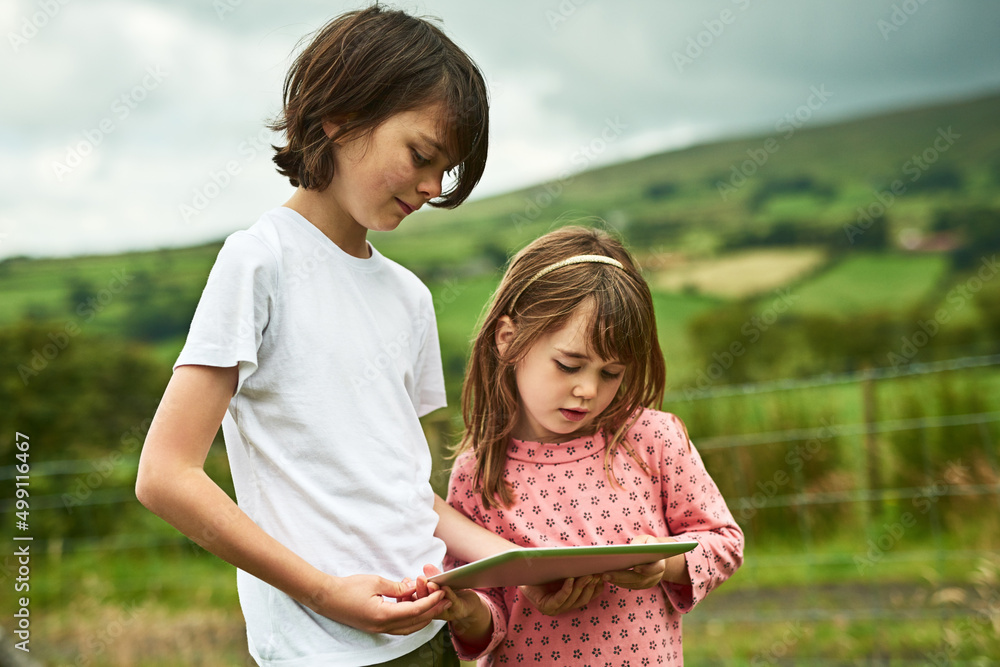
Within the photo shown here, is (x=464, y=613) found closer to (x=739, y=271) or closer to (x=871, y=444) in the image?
(x=871, y=444)

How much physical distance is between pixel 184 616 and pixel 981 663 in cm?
450

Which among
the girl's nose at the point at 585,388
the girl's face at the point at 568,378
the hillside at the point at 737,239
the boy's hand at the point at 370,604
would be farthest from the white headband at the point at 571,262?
the hillside at the point at 737,239

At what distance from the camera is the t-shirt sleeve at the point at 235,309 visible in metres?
1.29

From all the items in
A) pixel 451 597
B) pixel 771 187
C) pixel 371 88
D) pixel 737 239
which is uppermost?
pixel 371 88

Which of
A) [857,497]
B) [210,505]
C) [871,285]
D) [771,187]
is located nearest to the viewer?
[210,505]

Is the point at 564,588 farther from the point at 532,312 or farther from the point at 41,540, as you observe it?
the point at 41,540

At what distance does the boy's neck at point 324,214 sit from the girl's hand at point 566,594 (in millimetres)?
799

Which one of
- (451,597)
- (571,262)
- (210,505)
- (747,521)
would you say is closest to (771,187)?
(747,521)

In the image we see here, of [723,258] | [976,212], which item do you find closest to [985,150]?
[976,212]

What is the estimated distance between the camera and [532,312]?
1.83 metres

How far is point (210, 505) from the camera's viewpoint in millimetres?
1268

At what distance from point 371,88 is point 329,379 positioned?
1.76ft

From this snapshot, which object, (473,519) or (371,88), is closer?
(371,88)

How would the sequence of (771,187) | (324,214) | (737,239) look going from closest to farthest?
(324,214), (737,239), (771,187)
